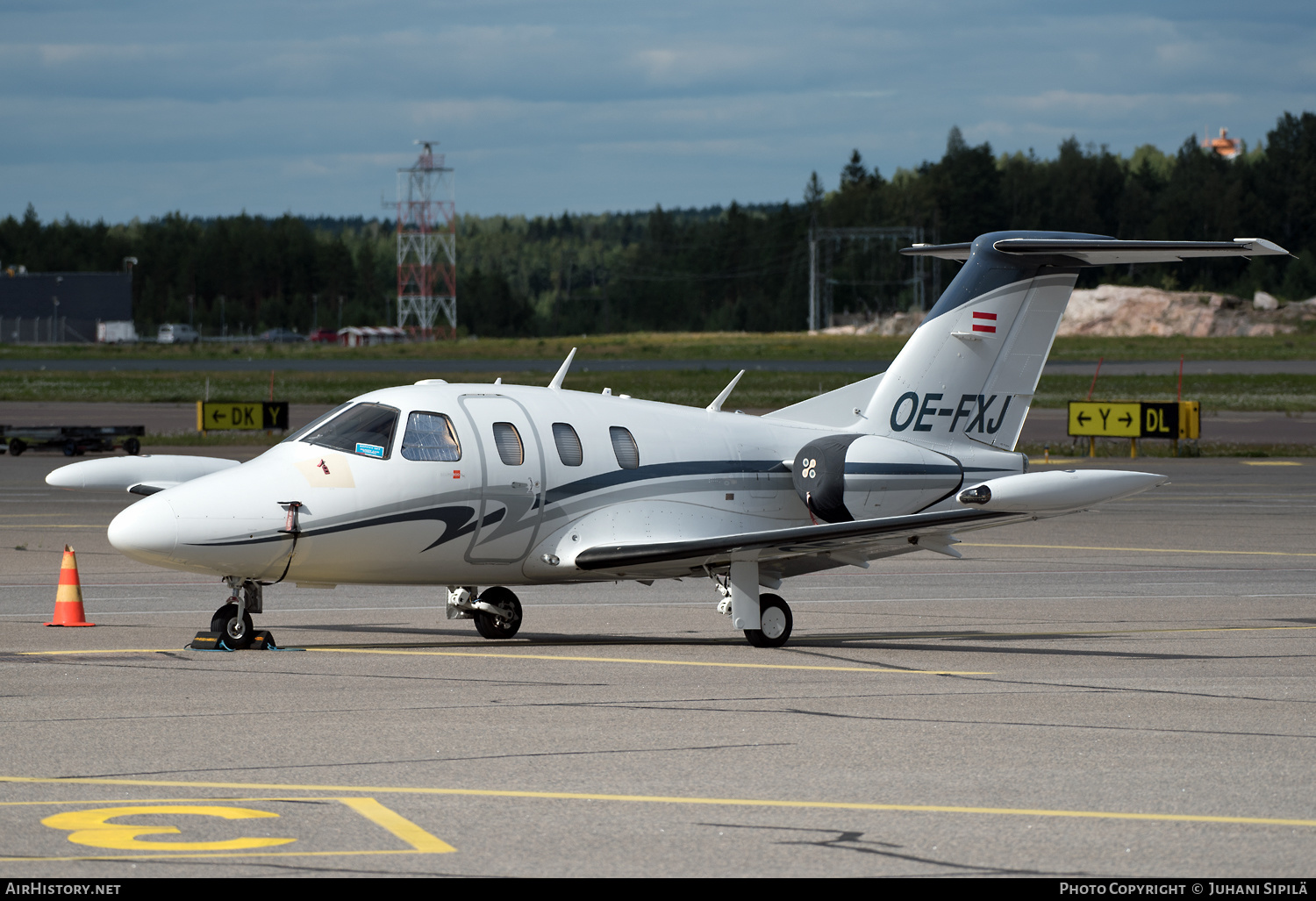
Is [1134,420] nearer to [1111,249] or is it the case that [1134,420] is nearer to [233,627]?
[1111,249]

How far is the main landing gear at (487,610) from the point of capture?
16.2 metres

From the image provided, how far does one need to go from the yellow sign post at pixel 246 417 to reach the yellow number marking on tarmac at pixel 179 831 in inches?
1525

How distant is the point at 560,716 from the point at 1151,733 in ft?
14.0

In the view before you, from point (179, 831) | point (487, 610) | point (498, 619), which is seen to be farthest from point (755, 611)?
point (179, 831)

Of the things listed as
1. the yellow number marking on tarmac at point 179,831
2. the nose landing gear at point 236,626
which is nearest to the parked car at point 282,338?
the nose landing gear at point 236,626

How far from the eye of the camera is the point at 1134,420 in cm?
4316

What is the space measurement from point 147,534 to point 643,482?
5.10 meters

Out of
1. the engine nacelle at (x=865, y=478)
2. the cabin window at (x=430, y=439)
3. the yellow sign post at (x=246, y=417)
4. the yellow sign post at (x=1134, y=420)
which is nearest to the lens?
the cabin window at (x=430, y=439)

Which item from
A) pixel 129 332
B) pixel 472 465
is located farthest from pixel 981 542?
pixel 129 332

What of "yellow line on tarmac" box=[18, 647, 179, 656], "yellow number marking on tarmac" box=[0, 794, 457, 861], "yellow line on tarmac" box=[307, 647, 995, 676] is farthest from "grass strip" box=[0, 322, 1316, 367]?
"yellow number marking on tarmac" box=[0, 794, 457, 861]

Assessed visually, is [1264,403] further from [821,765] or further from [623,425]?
[821,765]

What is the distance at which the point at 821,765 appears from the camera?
32.2ft

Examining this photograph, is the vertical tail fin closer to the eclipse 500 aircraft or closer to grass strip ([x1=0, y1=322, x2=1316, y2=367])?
the eclipse 500 aircraft

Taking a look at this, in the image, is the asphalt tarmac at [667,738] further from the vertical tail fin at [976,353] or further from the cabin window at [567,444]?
the vertical tail fin at [976,353]
